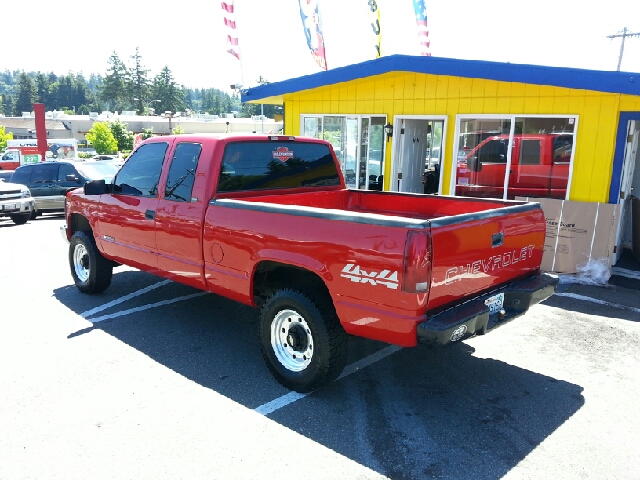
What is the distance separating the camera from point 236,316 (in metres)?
5.89

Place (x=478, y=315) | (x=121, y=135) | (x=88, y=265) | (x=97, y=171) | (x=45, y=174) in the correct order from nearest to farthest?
(x=478, y=315) → (x=88, y=265) → (x=45, y=174) → (x=97, y=171) → (x=121, y=135)

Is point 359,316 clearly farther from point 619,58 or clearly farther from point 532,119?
point 619,58

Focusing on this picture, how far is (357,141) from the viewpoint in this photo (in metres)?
10.9

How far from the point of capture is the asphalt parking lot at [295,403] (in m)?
3.17

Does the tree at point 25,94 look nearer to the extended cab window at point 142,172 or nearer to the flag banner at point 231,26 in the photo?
the flag banner at point 231,26

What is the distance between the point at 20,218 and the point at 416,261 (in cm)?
1305

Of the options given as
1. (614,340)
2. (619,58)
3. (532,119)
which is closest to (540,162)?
(532,119)

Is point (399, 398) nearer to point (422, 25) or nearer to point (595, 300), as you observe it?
point (595, 300)

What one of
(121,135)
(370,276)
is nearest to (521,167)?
(370,276)

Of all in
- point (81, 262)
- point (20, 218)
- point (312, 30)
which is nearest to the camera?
point (81, 262)

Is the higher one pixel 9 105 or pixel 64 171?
pixel 9 105

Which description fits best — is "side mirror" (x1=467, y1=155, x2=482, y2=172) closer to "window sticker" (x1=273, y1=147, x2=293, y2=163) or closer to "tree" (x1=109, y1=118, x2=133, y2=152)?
"window sticker" (x1=273, y1=147, x2=293, y2=163)

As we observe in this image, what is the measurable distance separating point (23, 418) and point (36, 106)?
42.2 metres

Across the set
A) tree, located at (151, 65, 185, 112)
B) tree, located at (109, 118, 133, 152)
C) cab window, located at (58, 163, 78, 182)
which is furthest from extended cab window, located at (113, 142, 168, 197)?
tree, located at (151, 65, 185, 112)
